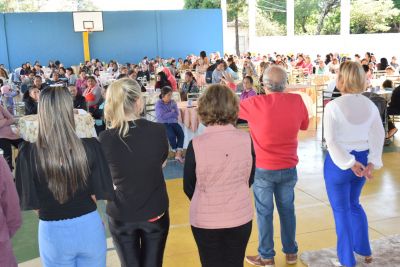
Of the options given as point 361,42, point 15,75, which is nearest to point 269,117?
point 15,75

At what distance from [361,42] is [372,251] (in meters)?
24.6

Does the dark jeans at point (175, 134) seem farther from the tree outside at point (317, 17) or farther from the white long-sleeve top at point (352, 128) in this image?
the tree outside at point (317, 17)

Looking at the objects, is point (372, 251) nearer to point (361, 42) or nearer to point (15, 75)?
point (15, 75)

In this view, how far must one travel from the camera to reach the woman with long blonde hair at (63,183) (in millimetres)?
2143

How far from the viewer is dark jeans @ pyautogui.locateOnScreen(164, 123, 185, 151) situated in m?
7.83

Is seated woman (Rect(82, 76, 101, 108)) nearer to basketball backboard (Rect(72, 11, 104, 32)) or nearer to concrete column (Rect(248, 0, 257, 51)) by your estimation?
basketball backboard (Rect(72, 11, 104, 32))

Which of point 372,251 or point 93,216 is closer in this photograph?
point 93,216

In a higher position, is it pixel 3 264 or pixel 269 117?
pixel 269 117

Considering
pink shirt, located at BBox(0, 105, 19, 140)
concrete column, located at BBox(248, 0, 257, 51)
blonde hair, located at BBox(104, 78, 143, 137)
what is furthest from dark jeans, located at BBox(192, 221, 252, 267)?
concrete column, located at BBox(248, 0, 257, 51)

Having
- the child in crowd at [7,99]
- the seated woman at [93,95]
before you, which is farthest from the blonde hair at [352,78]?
the child in crowd at [7,99]

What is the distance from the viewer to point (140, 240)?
259 centimetres

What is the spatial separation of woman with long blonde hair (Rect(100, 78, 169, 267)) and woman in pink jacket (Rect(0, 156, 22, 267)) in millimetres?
479

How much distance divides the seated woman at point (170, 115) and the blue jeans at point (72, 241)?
17.2ft

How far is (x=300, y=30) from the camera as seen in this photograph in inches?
1859
